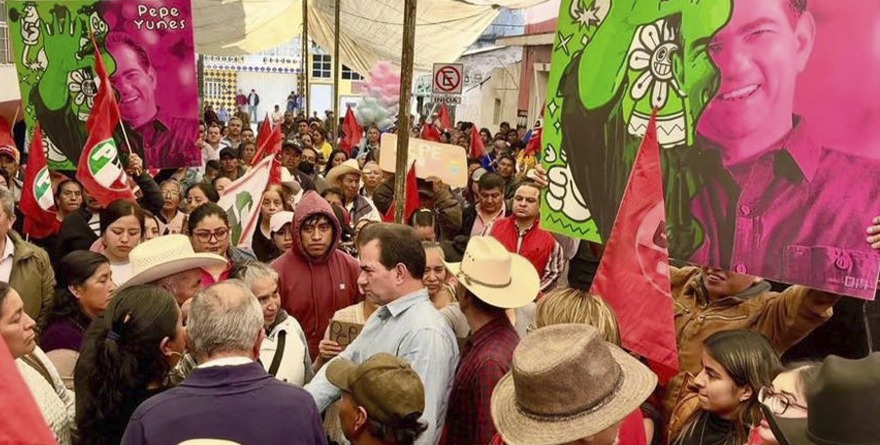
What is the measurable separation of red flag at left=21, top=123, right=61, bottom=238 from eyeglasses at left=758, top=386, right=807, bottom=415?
5.89 meters

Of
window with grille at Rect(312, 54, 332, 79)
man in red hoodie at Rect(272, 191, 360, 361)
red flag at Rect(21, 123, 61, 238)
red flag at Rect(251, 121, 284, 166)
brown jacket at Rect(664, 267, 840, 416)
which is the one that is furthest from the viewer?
window with grille at Rect(312, 54, 332, 79)

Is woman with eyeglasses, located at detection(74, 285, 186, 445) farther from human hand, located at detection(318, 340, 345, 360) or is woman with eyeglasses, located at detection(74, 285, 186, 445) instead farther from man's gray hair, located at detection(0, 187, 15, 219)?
man's gray hair, located at detection(0, 187, 15, 219)

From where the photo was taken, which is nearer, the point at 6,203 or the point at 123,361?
the point at 123,361

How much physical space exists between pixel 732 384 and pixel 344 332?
188cm

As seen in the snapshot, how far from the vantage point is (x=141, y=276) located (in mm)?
4391

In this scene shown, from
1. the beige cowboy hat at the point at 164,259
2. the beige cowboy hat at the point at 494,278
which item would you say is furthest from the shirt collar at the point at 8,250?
the beige cowboy hat at the point at 494,278

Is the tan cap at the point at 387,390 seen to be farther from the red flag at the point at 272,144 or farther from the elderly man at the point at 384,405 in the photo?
the red flag at the point at 272,144

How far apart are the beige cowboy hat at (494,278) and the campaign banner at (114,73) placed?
436cm

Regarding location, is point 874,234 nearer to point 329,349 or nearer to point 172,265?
point 329,349

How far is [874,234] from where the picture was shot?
11.7 feet

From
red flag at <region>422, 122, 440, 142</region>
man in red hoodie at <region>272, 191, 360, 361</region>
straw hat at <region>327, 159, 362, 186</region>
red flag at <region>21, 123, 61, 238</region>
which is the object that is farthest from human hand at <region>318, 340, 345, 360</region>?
red flag at <region>422, 122, 440, 142</region>

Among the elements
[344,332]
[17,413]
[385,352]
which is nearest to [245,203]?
[344,332]

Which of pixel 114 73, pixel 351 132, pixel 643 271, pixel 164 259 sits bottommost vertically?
pixel 351 132

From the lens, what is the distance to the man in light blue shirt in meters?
3.72
